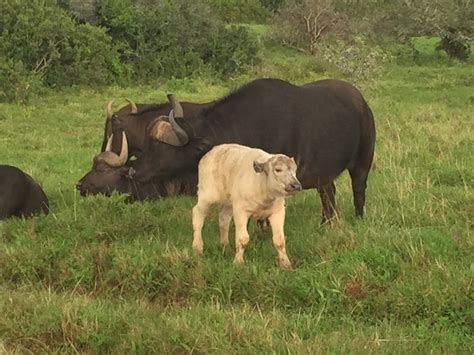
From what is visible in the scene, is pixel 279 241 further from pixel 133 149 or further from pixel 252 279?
pixel 133 149

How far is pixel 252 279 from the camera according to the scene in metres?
5.24

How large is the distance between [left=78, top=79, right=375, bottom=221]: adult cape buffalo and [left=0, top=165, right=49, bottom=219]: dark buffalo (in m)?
1.47

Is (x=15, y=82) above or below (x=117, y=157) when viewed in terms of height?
below

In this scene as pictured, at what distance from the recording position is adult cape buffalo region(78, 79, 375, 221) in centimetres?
677

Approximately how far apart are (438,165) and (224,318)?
5544 mm

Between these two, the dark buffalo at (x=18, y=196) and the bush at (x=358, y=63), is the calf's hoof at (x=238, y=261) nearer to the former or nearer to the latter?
the dark buffalo at (x=18, y=196)

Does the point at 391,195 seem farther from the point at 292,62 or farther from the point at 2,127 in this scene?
the point at 292,62

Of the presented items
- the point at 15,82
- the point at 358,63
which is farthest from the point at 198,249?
the point at 358,63

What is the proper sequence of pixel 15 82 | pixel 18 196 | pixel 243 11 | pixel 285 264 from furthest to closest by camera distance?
pixel 243 11, pixel 15 82, pixel 18 196, pixel 285 264

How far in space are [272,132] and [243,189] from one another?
53.6 inches

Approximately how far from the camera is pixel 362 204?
741 centimetres

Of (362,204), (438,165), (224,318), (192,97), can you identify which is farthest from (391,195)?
(192,97)

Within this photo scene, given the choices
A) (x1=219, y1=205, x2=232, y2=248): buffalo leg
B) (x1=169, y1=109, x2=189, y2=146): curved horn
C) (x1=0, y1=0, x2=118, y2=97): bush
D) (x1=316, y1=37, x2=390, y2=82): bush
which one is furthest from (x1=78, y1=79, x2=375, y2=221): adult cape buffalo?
(x1=0, y1=0, x2=118, y2=97): bush

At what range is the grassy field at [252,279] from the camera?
4.30 m
